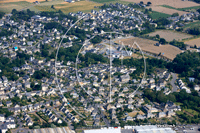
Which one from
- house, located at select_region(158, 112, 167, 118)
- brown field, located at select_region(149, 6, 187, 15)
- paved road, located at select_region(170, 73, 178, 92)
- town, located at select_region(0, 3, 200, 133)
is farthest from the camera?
brown field, located at select_region(149, 6, 187, 15)

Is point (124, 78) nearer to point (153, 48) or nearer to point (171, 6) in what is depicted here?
point (153, 48)

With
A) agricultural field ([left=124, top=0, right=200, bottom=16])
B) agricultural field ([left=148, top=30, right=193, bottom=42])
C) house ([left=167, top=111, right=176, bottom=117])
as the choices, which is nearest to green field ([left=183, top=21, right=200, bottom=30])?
agricultural field ([left=148, top=30, right=193, bottom=42])

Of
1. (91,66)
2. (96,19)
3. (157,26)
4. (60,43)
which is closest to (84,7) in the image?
(96,19)

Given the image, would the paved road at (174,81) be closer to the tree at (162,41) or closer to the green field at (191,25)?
the tree at (162,41)

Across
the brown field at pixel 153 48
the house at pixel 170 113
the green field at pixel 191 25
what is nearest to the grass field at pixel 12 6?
the brown field at pixel 153 48

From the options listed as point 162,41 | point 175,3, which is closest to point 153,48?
point 162,41

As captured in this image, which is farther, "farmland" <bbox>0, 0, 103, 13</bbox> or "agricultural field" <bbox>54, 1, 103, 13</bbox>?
"agricultural field" <bbox>54, 1, 103, 13</bbox>

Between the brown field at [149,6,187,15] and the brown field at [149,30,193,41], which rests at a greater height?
the brown field at [149,6,187,15]

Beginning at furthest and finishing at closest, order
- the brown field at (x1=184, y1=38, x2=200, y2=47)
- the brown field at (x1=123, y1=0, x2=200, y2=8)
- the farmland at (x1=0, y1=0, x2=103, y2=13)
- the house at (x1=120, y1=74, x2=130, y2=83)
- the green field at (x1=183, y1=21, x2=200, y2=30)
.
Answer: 1. the brown field at (x1=123, y1=0, x2=200, y2=8)
2. the farmland at (x1=0, y1=0, x2=103, y2=13)
3. the green field at (x1=183, y1=21, x2=200, y2=30)
4. the brown field at (x1=184, y1=38, x2=200, y2=47)
5. the house at (x1=120, y1=74, x2=130, y2=83)

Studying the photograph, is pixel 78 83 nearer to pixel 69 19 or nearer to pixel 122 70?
pixel 122 70

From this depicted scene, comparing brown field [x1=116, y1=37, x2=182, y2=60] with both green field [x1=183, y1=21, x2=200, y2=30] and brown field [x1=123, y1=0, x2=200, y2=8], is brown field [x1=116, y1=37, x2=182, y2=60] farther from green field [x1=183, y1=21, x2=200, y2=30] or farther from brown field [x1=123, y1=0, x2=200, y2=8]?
brown field [x1=123, y1=0, x2=200, y2=8]
